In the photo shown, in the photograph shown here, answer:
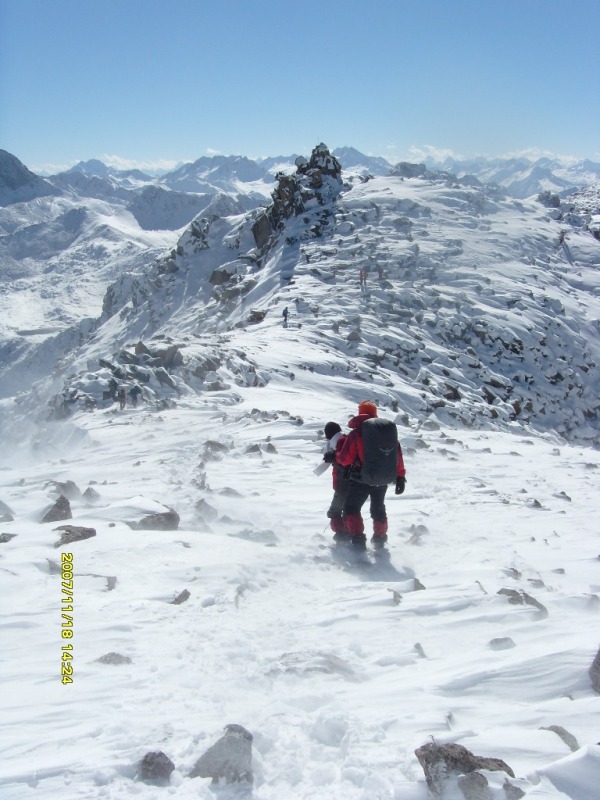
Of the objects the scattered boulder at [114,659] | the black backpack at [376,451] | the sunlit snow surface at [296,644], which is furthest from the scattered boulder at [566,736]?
the black backpack at [376,451]

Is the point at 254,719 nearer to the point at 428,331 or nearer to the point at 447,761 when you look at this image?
the point at 447,761

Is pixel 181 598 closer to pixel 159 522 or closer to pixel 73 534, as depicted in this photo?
pixel 73 534

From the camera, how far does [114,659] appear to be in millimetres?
3807

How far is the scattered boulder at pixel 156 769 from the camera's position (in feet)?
9.21

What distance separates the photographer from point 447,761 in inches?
112

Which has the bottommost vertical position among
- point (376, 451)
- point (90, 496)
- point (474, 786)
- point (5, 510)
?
point (5, 510)

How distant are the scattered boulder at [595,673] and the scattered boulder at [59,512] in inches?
213

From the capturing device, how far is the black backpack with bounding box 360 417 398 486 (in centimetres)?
646

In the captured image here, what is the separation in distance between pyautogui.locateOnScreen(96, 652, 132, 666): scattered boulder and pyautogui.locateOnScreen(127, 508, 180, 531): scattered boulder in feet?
8.77

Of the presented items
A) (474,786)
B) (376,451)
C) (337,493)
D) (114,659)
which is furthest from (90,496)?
(474,786)

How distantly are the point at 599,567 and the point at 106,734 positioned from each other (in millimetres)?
4915

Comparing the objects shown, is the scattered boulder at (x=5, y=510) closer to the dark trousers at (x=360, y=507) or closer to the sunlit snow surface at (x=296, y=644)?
the sunlit snow surface at (x=296, y=644)

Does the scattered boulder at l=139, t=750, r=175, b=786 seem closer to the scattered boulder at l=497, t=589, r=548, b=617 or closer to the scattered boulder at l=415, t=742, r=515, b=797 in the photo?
the scattered boulder at l=415, t=742, r=515, b=797
